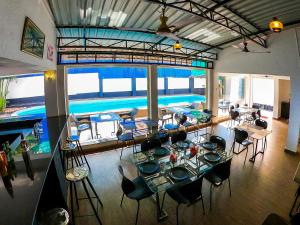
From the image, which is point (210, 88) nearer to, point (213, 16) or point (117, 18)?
point (213, 16)

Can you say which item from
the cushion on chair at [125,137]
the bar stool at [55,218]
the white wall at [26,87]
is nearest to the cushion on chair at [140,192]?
the bar stool at [55,218]

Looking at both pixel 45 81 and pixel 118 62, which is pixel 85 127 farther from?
pixel 118 62

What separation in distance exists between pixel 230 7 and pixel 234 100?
25.9 ft

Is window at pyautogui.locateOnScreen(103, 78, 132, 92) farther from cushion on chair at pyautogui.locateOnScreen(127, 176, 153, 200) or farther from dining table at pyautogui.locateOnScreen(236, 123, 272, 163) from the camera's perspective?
cushion on chair at pyautogui.locateOnScreen(127, 176, 153, 200)

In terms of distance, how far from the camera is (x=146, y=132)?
21.9 ft

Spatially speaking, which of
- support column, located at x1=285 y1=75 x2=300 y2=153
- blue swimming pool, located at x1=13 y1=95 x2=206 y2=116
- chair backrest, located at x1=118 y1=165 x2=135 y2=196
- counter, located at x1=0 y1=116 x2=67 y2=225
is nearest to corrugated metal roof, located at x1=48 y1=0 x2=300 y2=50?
support column, located at x1=285 y1=75 x2=300 y2=153

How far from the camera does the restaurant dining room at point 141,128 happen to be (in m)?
2.22

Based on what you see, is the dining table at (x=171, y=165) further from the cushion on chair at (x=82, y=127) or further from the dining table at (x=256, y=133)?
the cushion on chair at (x=82, y=127)

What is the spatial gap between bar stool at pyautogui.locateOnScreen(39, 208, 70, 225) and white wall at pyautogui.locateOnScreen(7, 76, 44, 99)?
3864 millimetres

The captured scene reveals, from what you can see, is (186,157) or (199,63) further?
(199,63)

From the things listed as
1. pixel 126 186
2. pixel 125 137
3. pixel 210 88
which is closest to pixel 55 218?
pixel 126 186

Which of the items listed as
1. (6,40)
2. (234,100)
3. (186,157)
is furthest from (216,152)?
(234,100)

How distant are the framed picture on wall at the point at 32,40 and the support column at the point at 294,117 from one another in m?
6.42

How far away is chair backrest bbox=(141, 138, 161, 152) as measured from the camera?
3.83m
